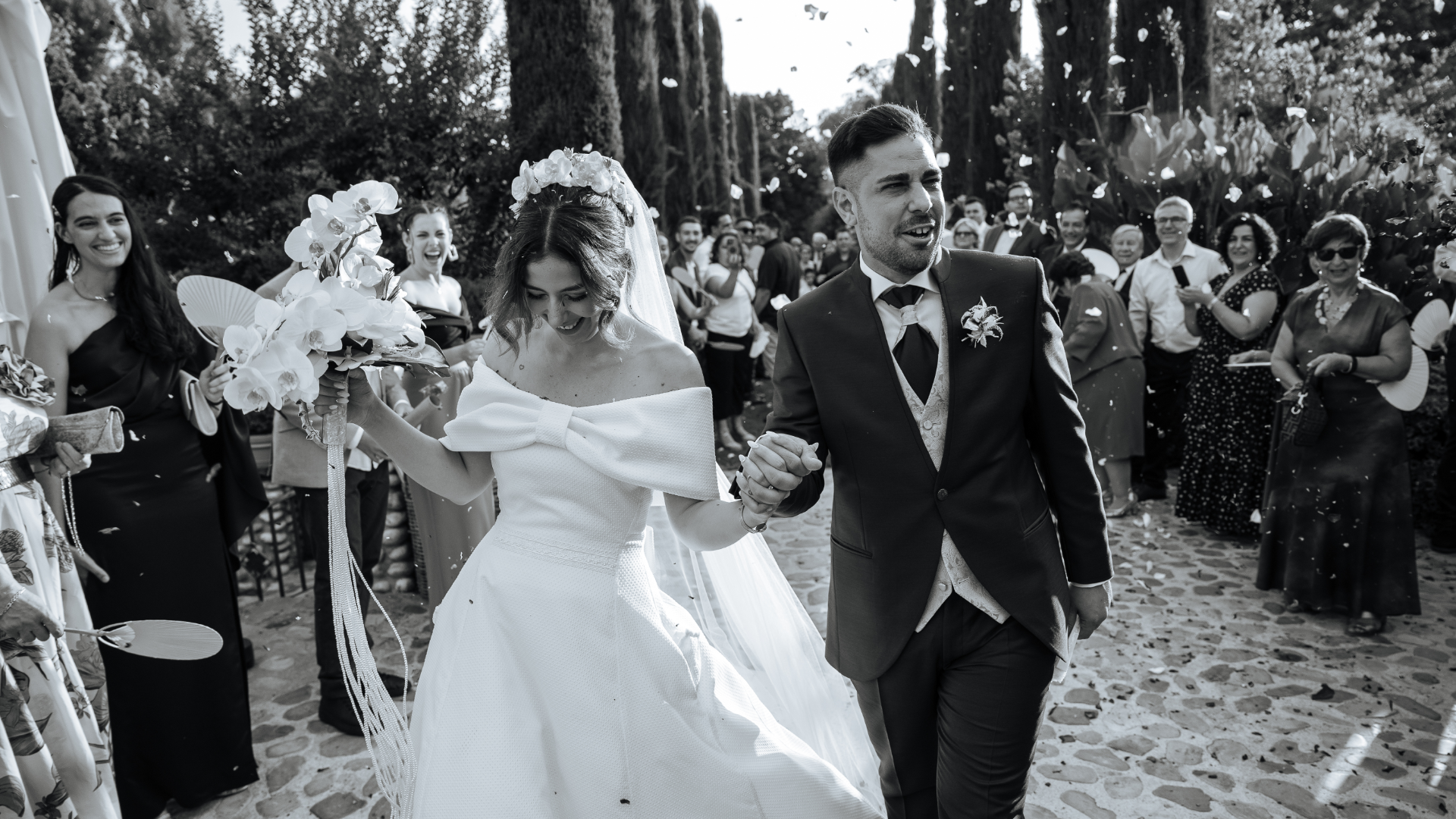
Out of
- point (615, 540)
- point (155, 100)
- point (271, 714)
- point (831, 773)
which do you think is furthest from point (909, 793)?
point (155, 100)

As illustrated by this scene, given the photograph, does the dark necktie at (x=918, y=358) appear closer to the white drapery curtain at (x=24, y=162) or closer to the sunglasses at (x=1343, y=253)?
the white drapery curtain at (x=24, y=162)

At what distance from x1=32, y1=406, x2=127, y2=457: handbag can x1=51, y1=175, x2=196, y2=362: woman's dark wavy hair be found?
0.79 metres

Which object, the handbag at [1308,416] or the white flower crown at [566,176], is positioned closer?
the white flower crown at [566,176]

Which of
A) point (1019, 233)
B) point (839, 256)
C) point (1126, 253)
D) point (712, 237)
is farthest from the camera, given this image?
point (839, 256)

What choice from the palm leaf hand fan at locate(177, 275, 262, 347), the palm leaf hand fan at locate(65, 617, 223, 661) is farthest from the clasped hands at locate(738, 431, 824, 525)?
the palm leaf hand fan at locate(177, 275, 262, 347)

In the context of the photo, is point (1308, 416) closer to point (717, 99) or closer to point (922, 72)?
point (922, 72)

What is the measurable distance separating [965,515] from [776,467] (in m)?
0.48

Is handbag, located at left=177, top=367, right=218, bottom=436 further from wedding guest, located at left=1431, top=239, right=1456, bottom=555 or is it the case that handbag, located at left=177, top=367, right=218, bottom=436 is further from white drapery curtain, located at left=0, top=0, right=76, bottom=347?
wedding guest, located at left=1431, top=239, right=1456, bottom=555

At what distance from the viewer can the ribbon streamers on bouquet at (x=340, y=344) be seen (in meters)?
1.97

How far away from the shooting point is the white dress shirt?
6793 mm

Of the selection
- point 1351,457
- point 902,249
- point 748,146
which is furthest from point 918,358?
point 748,146

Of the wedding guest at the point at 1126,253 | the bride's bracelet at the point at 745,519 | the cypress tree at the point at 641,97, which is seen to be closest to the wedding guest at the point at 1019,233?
the wedding guest at the point at 1126,253

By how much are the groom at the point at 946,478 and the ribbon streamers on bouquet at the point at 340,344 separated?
2.90 feet

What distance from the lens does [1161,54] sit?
13.3 metres
